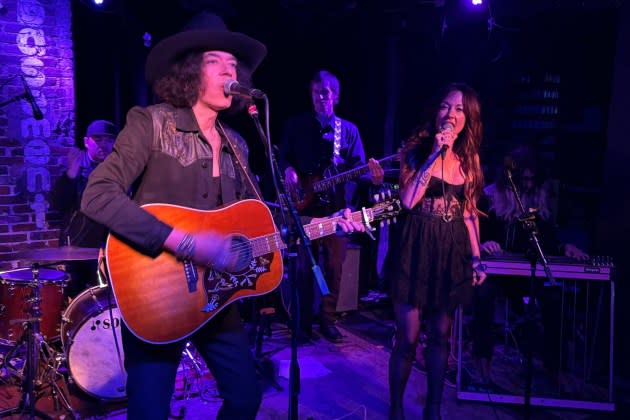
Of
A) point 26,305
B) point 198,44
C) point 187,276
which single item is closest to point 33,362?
point 26,305

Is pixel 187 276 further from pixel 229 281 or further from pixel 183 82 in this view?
pixel 183 82

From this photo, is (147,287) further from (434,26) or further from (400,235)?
(434,26)

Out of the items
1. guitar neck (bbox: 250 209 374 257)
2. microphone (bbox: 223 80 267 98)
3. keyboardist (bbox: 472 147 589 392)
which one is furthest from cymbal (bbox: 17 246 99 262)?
keyboardist (bbox: 472 147 589 392)

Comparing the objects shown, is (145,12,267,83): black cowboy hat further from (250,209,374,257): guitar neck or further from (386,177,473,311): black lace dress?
(386,177,473,311): black lace dress

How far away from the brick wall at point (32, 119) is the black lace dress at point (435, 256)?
3.43 meters

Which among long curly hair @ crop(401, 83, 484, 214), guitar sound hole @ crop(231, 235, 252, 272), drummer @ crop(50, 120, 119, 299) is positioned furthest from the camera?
drummer @ crop(50, 120, 119, 299)

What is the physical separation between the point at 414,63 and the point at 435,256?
5420mm

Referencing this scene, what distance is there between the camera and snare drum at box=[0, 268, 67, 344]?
12.7 feet

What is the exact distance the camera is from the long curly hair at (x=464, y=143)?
3.54 m

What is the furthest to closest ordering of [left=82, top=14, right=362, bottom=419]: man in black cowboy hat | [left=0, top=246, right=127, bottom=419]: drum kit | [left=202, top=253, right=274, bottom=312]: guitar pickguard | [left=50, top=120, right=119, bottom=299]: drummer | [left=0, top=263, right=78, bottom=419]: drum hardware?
→ 1. [left=50, top=120, right=119, bottom=299]: drummer
2. [left=0, top=246, right=127, bottom=419]: drum kit
3. [left=0, top=263, right=78, bottom=419]: drum hardware
4. [left=202, top=253, right=274, bottom=312]: guitar pickguard
5. [left=82, top=14, right=362, bottom=419]: man in black cowboy hat

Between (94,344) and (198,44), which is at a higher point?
(198,44)

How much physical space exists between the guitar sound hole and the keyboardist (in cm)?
266

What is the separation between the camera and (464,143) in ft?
11.8

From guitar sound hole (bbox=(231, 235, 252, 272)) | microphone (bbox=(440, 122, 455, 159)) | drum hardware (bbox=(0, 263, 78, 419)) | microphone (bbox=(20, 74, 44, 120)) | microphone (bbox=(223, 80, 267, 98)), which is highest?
microphone (bbox=(20, 74, 44, 120))
